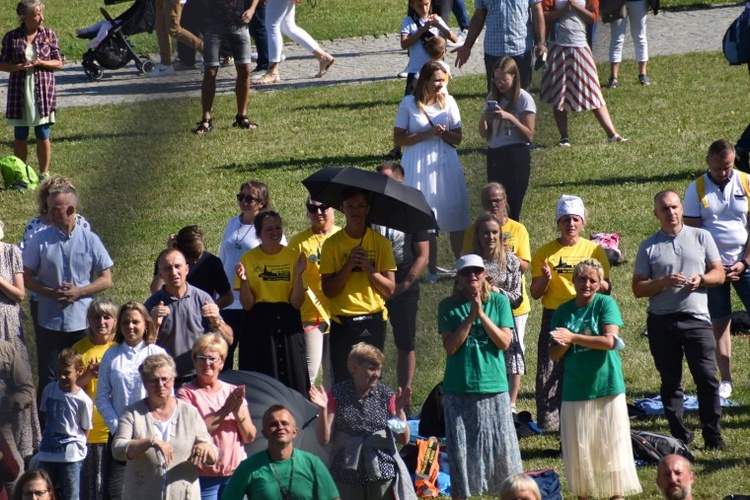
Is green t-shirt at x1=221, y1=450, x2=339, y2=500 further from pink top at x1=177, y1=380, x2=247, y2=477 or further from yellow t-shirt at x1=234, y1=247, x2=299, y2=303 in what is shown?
yellow t-shirt at x1=234, y1=247, x2=299, y2=303

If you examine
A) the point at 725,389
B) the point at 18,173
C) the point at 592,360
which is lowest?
the point at 725,389

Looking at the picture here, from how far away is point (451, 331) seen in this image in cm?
551

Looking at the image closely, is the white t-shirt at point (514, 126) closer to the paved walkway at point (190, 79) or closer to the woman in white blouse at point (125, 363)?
the paved walkway at point (190, 79)

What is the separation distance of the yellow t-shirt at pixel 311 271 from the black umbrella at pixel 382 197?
388mm

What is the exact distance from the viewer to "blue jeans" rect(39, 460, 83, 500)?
5.28m

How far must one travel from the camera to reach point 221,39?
2.85 feet

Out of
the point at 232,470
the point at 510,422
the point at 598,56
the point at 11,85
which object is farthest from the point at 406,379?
the point at 11,85

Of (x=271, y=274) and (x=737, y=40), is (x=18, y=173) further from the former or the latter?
(x=737, y=40)

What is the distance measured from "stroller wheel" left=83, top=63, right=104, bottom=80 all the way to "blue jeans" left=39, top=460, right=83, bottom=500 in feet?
14.0

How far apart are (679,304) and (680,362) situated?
30cm

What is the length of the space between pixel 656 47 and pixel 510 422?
2.34m

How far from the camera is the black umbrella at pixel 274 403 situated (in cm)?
531

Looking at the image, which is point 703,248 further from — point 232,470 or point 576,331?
point 232,470

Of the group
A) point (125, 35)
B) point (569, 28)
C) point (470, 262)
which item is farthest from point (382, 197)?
point (125, 35)
